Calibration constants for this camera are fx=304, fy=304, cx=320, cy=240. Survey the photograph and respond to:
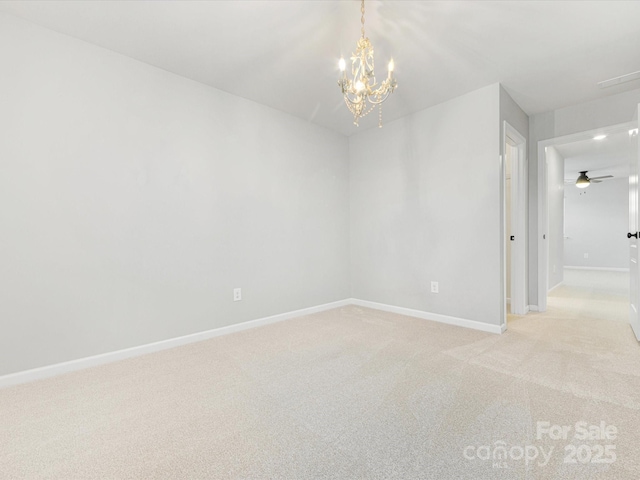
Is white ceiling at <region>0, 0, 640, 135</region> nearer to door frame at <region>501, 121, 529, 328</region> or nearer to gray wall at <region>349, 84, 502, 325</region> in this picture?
gray wall at <region>349, 84, 502, 325</region>

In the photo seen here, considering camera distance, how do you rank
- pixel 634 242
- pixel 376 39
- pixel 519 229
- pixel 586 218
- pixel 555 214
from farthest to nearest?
pixel 586 218 → pixel 555 214 → pixel 519 229 → pixel 634 242 → pixel 376 39

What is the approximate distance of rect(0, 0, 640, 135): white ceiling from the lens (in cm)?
199

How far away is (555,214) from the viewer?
217 inches

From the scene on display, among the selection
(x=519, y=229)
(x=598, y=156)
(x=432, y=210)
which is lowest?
(x=519, y=229)

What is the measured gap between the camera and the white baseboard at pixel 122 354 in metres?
2.05

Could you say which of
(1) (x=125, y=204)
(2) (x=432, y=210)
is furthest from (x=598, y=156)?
(1) (x=125, y=204)

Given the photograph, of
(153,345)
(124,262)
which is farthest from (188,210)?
→ (153,345)

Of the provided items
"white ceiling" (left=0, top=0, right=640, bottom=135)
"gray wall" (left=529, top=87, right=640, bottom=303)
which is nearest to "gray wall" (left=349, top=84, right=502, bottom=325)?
"white ceiling" (left=0, top=0, right=640, bottom=135)

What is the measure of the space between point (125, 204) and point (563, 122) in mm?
4686

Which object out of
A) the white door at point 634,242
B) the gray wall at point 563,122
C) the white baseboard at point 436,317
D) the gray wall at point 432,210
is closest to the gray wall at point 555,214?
the gray wall at point 563,122

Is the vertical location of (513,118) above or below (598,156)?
below

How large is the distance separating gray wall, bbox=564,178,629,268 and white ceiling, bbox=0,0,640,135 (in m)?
6.73

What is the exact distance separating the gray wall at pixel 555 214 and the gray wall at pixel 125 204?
4.49 metres

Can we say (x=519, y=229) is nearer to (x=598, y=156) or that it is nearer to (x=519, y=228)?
(x=519, y=228)
